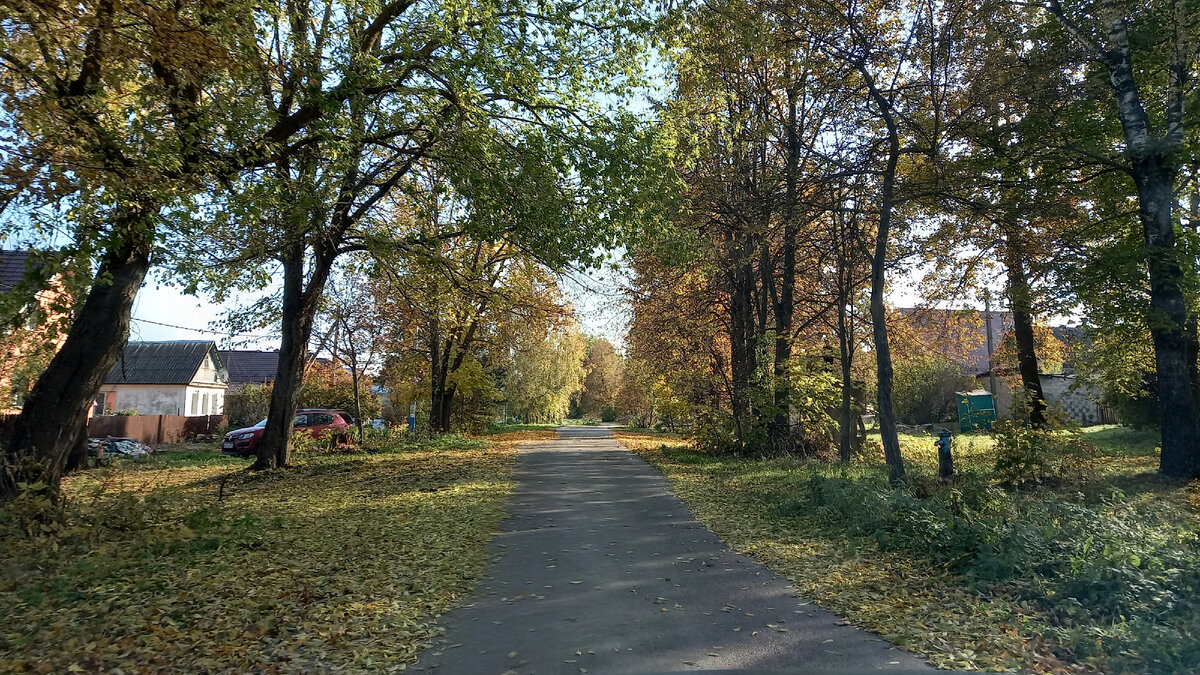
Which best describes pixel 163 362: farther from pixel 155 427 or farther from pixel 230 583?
pixel 230 583

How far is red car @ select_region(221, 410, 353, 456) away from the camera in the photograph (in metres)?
22.3

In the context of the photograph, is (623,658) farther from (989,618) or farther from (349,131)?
(349,131)

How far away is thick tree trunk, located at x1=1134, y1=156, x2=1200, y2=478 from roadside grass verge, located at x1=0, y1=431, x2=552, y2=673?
1125 cm

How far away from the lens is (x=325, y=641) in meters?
4.91

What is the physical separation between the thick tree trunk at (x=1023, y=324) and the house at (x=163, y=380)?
41.2 metres

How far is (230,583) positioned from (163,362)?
44464mm

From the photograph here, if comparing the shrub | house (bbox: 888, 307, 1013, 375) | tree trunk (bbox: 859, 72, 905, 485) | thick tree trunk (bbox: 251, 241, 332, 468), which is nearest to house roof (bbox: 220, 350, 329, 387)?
the shrub

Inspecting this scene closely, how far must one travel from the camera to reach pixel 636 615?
546 centimetres

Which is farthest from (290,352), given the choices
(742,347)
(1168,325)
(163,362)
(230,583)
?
(163,362)

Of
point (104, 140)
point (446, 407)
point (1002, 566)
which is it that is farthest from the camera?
point (446, 407)

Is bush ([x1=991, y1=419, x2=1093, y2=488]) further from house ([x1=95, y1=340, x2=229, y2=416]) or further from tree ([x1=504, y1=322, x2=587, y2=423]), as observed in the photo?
house ([x1=95, y1=340, x2=229, y2=416])

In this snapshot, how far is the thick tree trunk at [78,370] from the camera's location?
305 inches

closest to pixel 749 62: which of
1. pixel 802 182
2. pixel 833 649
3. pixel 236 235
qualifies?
pixel 802 182

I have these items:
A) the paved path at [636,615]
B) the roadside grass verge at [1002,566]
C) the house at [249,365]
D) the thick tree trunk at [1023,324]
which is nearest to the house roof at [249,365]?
the house at [249,365]
